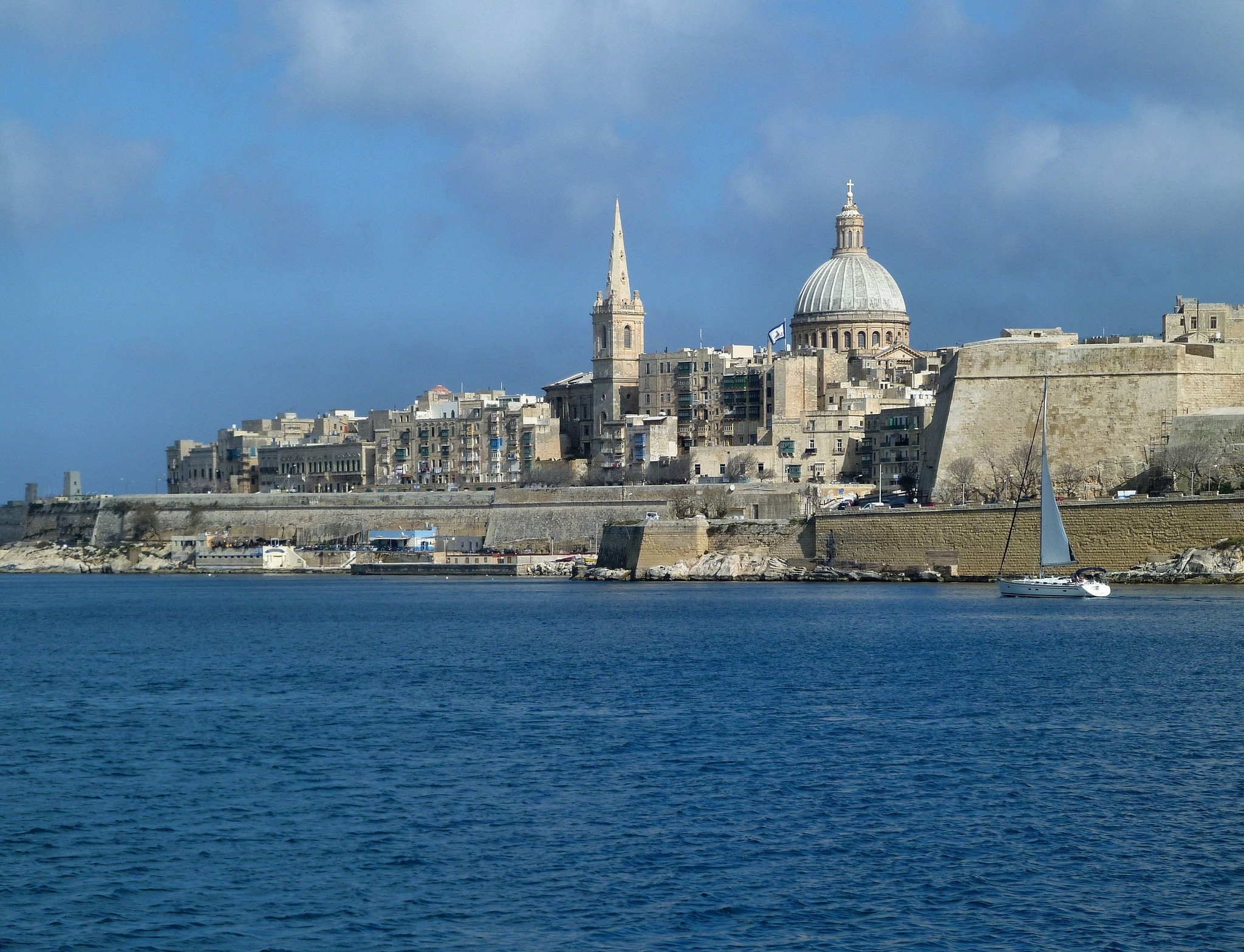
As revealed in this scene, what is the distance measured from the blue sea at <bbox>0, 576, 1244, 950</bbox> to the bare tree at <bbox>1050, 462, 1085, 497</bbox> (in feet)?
49.1

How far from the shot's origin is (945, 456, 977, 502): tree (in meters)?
44.2

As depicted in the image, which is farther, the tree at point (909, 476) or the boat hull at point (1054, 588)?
the tree at point (909, 476)

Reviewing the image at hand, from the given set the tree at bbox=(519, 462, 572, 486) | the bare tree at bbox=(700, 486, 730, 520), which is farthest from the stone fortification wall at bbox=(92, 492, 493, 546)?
the bare tree at bbox=(700, 486, 730, 520)

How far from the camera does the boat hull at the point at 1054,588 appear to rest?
1330 inches

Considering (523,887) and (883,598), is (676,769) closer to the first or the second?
(523,887)

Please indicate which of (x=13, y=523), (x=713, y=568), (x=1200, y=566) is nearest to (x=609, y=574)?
(x=713, y=568)

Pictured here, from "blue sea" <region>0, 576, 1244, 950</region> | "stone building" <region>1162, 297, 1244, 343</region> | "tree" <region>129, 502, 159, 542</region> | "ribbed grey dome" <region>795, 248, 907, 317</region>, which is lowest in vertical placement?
"blue sea" <region>0, 576, 1244, 950</region>

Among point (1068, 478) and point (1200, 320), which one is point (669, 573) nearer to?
point (1068, 478)

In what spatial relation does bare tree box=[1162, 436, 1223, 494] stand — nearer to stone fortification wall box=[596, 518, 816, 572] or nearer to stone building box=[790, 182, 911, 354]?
stone fortification wall box=[596, 518, 816, 572]

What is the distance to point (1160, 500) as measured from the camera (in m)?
35.5

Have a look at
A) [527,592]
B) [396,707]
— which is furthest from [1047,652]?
[527,592]

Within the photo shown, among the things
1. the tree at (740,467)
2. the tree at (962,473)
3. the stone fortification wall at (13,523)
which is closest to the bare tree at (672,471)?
the tree at (740,467)

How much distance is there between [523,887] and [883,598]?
83.2 feet

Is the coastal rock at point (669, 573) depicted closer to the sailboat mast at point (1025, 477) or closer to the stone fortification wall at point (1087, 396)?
the stone fortification wall at point (1087, 396)
